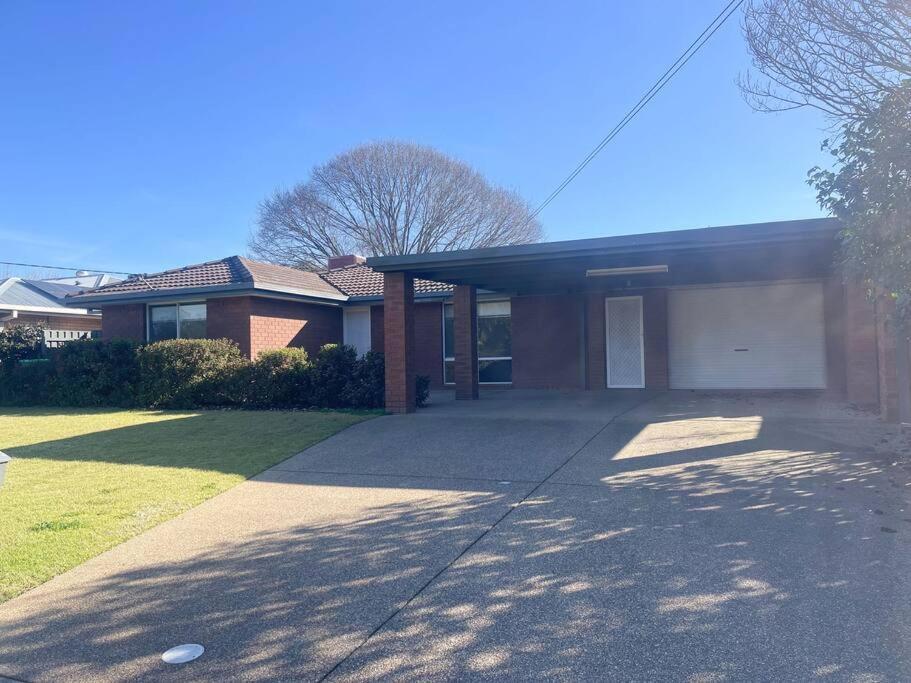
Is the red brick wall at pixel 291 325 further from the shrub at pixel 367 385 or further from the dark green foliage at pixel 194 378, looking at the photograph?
the shrub at pixel 367 385

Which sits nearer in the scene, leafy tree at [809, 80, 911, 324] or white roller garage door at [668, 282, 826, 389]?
leafy tree at [809, 80, 911, 324]

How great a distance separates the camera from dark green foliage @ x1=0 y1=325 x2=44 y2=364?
18.0 m

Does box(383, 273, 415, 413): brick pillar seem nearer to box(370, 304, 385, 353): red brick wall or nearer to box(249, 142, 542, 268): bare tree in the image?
box(370, 304, 385, 353): red brick wall

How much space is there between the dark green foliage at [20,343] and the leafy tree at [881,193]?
59.8ft

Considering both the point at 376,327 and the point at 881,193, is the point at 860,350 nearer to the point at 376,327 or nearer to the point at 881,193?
the point at 881,193

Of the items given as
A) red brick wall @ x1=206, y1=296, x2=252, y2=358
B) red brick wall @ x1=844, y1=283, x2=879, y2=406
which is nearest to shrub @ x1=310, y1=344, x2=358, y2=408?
red brick wall @ x1=206, y1=296, x2=252, y2=358

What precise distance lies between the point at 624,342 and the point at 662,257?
6181 mm

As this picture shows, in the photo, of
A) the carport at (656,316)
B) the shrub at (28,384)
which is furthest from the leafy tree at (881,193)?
the shrub at (28,384)

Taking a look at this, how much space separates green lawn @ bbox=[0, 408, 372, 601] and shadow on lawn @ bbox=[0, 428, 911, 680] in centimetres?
93

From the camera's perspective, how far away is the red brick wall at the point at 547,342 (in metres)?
18.1

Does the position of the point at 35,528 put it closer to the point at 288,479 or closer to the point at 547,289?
the point at 288,479

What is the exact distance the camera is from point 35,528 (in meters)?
6.41

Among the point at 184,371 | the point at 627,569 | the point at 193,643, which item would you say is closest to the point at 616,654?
the point at 627,569

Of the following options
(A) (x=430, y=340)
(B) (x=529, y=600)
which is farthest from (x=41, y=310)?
(B) (x=529, y=600)
